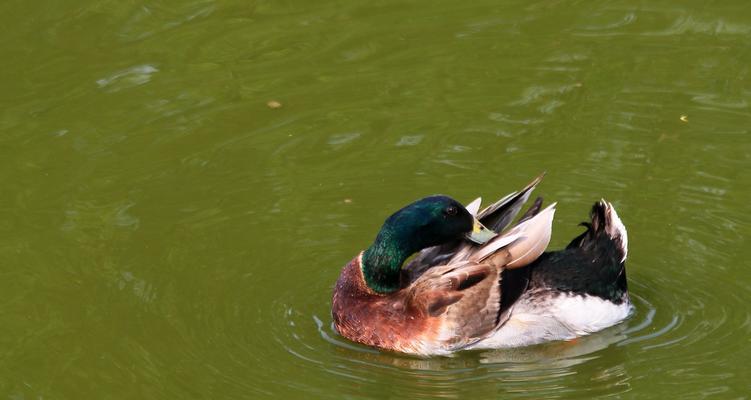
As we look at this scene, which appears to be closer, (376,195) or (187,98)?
(376,195)

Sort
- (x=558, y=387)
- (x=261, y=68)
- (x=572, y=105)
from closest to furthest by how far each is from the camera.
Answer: (x=558, y=387) → (x=572, y=105) → (x=261, y=68)

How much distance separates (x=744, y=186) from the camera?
10.5 metres

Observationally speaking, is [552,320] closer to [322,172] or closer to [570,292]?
[570,292]

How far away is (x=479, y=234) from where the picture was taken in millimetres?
9133

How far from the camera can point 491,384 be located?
8.48m

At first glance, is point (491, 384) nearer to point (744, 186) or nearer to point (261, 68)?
point (744, 186)

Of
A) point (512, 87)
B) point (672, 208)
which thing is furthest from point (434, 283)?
point (512, 87)

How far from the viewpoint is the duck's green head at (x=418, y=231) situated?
8.96m

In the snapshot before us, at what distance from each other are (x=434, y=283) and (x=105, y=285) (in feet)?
7.33

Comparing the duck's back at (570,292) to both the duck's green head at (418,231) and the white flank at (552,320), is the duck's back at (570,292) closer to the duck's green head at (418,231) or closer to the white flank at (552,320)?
the white flank at (552,320)

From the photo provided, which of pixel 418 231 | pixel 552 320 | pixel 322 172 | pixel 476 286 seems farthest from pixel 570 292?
pixel 322 172

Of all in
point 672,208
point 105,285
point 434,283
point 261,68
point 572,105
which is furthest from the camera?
point 261,68

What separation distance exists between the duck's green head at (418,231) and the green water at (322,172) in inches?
22.2

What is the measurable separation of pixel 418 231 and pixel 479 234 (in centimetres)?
42
